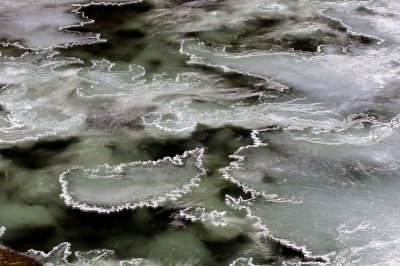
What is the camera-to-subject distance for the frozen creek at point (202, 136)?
8.75 ft

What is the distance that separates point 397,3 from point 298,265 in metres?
3.90

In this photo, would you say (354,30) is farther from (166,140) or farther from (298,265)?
(298,265)

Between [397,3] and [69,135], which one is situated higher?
[397,3]

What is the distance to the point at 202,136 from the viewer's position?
11.5 feet

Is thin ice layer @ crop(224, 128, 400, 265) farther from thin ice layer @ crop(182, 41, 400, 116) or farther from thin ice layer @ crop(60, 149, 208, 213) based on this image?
thin ice layer @ crop(182, 41, 400, 116)

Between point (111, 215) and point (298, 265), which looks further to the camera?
point (111, 215)

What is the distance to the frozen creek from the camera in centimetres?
267

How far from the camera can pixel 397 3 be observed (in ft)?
18.1

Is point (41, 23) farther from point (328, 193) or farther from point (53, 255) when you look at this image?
point (328, 193)

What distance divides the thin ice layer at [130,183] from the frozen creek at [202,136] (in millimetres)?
10

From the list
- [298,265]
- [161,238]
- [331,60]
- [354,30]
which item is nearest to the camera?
[298,265]

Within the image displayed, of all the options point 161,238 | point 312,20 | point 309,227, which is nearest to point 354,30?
point 312,20

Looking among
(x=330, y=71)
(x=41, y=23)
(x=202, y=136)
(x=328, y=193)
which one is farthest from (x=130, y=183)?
(x=41, y=23)

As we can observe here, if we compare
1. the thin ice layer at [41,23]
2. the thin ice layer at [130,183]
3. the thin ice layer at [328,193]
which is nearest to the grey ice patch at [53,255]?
the thin ice layer at [130,183]
